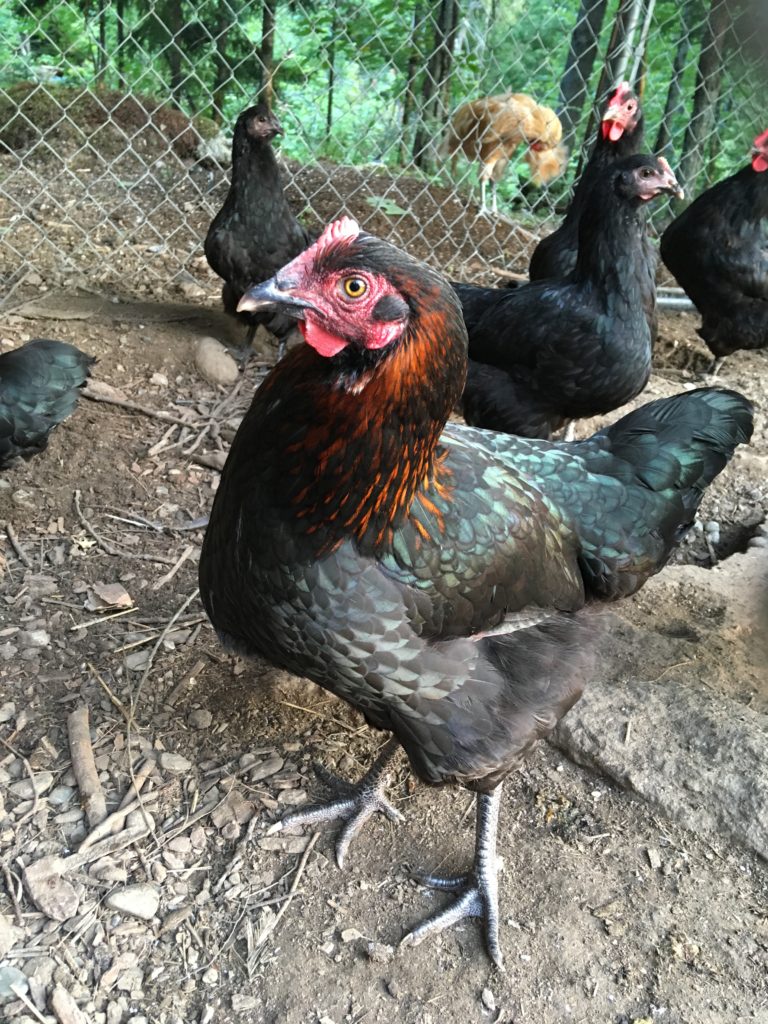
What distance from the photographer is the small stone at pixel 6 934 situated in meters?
2.02

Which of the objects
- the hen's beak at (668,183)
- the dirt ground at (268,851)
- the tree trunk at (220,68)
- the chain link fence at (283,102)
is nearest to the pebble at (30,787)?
the dirt ground at (268,851)

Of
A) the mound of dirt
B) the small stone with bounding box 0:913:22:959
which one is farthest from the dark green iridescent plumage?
the mound of dirt

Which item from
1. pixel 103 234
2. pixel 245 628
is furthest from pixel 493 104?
pixel 245 628

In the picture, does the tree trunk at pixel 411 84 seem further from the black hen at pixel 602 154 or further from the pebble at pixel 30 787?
the pebble at pixel 30 787

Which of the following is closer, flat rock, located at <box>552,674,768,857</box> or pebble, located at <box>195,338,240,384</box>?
flat rock, located at <box>552,674,768,857</box>

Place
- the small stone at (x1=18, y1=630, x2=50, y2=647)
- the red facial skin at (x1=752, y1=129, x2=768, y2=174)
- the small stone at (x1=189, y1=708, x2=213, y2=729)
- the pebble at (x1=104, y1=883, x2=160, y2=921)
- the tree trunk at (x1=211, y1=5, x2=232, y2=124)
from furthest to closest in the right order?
the tree trunk at (x1=211, y1=5, x2=232, y2=124), the red facial skin at (x1=752, y1=129, x2=768, y2=174), the small stone at (x1=18, y1=630, x2=50, y2=647), the small stone at (x1=189, y1=708, x2=213, y2=729), the pebble at (x1=104, y1=883, x2=160, y2=921)

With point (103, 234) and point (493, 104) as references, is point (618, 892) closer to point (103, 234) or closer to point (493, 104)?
point (103, 234)

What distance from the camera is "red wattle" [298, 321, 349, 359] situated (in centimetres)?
155

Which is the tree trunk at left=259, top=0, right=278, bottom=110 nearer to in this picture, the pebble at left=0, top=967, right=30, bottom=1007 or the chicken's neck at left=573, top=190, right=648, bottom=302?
the chicken's neck at left=573, top=190, right=648, bottom=302

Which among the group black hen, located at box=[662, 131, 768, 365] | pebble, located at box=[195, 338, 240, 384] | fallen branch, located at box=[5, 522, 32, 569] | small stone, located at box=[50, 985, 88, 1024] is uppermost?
fallen branch, located at box=[5, 522, 32, 569]

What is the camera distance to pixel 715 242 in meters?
4.61

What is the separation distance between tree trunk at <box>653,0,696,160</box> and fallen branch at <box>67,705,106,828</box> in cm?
542

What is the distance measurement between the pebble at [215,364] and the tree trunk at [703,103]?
137 inches

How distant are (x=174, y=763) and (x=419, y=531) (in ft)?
4.01
